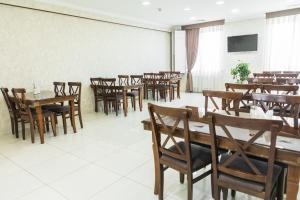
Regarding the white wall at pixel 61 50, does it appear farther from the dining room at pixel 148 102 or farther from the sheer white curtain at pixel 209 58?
the sheer white curtain at pixel 209 58

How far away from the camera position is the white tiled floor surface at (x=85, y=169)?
2201 mm

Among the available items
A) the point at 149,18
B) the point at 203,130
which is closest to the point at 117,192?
the point at 203,130

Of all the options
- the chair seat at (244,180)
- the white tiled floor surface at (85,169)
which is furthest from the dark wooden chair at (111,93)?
the chair seat at (244,180)

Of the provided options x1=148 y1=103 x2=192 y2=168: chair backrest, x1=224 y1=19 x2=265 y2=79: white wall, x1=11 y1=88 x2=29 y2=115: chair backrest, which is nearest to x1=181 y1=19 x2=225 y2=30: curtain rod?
x1=224 y1=19 x2=265 y2=79: white wall

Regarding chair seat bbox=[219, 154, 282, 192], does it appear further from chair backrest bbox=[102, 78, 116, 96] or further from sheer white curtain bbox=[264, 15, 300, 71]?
sheer white curtain bbox=[264, 15, 300, 71]

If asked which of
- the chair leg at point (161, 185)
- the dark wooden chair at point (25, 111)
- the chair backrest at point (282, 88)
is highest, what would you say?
the chair backrest at point (282, 88)

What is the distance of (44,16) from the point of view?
4.91 metres

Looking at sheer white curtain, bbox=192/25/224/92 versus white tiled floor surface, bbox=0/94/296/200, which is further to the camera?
sheer white curtain, bbox=192/25/224/92

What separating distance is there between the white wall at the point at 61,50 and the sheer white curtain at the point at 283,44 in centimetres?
405

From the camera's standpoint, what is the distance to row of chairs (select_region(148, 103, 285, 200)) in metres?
1.34

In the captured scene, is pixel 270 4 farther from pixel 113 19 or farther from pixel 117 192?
pixel 117 192

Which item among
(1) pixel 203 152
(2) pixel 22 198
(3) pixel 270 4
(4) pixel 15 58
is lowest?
(2) pixel 22 198

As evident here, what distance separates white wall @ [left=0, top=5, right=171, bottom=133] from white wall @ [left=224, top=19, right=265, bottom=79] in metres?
2.95

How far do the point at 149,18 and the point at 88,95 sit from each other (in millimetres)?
3271
